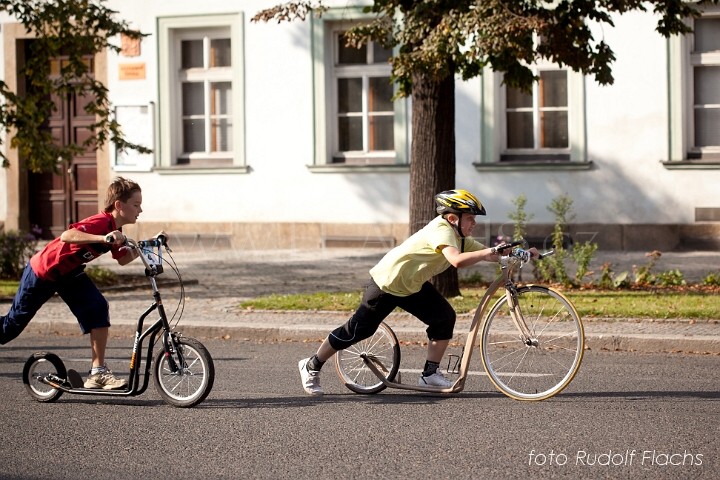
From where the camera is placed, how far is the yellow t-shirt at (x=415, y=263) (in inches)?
319

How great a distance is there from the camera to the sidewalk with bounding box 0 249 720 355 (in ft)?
36.1

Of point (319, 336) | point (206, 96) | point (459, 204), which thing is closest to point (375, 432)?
point (459, 204)

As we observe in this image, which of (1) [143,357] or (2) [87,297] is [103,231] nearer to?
(2) [87,297]

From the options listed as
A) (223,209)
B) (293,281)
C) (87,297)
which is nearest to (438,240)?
(87,297)

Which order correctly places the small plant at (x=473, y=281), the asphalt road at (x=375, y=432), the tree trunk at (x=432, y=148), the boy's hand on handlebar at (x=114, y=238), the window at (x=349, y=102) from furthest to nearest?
the window at (x=349, y=102)
the small plant at (x=473, y=281)
the tree trunk at (x=432, y=148)
the boy's hand on handlebar at (x=114, y=238)
the asphalt road at (x=375, y=432)

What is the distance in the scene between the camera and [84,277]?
844 cm

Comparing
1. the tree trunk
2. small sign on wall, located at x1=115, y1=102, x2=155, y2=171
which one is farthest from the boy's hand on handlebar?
small sign on wall, located at x1=115, y1=102, x2=155, y2=171

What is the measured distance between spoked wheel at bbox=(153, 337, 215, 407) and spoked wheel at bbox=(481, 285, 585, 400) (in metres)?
1.74

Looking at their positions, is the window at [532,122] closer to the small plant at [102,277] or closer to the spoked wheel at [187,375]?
the small plant at [102,277]

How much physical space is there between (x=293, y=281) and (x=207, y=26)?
6.68 meters

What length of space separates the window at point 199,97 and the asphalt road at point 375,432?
12.4 meters

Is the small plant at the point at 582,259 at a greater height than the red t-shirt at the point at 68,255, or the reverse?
the red t-shirt at the point at 68,255

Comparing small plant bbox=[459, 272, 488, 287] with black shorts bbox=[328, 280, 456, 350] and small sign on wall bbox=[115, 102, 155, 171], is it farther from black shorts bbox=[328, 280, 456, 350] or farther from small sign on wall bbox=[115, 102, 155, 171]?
small sign on wall bbox=[115, 102, 155, 171]

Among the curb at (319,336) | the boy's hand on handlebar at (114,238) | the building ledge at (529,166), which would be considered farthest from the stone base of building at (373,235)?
the boy's hand on handlebar at (114,238)
